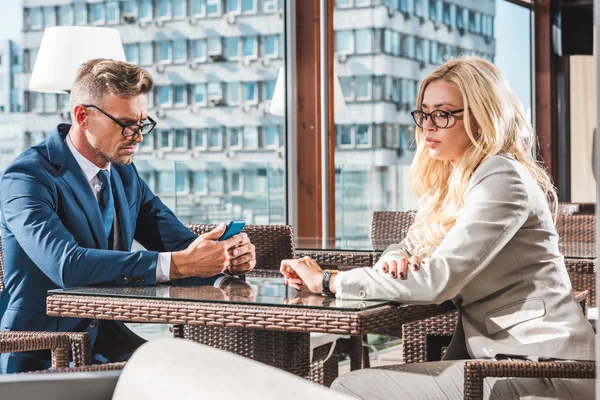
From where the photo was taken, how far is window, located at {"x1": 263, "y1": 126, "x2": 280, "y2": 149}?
593 cm

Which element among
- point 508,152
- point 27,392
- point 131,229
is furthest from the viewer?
point 131,229

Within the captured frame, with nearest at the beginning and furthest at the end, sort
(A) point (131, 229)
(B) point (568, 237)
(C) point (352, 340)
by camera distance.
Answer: (A) point (131, 229), (C) point (352, 340), (B) point (568, 237)

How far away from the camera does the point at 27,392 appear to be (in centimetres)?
144

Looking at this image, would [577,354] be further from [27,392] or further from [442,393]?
[27,392]

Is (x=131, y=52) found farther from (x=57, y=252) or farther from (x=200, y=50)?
(x=57, y=252)

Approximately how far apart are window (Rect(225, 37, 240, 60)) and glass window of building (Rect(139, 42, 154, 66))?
0.54 m

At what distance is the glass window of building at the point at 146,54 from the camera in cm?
518

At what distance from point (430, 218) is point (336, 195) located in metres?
3.81

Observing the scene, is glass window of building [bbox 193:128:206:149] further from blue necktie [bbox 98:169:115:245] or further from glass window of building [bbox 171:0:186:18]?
blue necktie [bbox 98:169:115:245]

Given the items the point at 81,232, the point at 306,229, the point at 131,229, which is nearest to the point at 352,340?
the point at 131,229

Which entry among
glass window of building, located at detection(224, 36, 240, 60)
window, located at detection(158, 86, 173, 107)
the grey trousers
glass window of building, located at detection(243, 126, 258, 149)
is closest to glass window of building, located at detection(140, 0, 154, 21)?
window, located at detection(158, 86, 173, 107)

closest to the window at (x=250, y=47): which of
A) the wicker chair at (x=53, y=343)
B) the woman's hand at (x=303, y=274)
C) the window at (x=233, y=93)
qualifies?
the window at (x=233, y=93)

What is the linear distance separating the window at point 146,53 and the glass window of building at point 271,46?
0.91 meters

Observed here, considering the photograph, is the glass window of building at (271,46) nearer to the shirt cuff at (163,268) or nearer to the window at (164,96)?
the window at (164,96)
